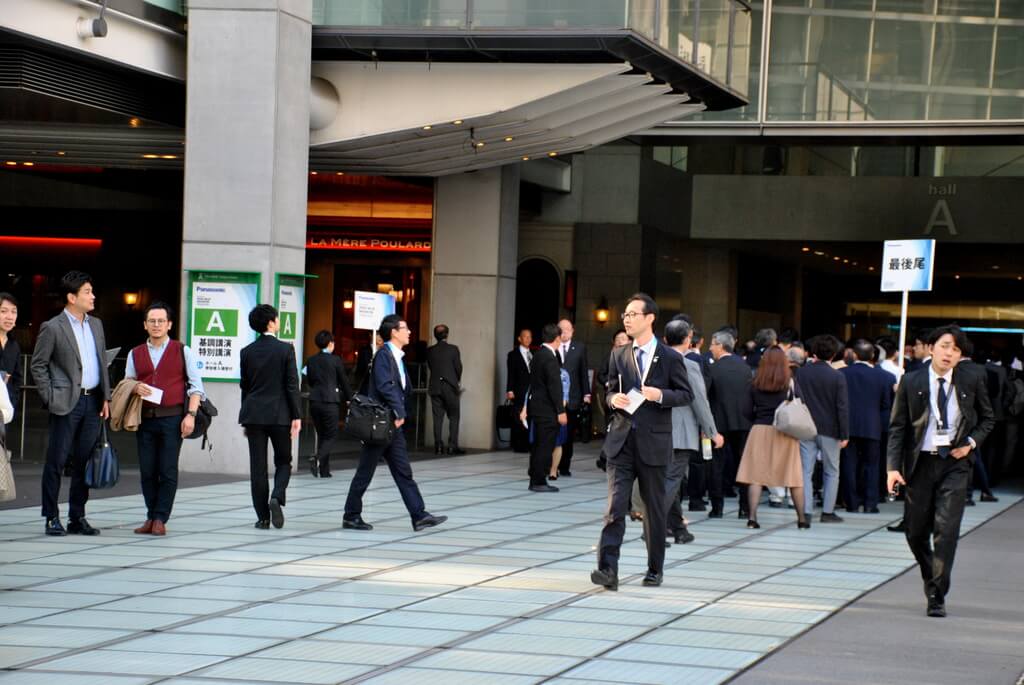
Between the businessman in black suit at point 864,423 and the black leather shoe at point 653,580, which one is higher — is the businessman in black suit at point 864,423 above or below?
above

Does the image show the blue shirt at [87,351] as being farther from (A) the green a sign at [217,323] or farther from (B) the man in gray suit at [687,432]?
(A) the green a sign at [217,323]

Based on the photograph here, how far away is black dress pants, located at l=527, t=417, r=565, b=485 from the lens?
1588 centimetres

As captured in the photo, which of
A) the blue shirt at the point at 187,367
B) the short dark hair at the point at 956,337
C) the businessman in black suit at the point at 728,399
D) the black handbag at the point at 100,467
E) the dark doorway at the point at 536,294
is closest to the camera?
the short dark hair at the point at 956,337

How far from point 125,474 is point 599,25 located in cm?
690

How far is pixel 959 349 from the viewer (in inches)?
348

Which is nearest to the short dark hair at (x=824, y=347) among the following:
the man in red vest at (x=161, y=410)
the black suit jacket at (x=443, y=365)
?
the man in red vest at (x=161, y=410)

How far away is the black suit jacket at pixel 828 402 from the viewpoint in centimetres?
1391

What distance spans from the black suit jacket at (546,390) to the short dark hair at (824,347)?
9.72ft

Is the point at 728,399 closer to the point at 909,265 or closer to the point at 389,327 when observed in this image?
the point at 909,265

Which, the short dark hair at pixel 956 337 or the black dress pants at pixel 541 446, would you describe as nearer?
the short dark hair at pixel 956 337

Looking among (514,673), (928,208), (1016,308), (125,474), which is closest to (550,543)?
(514,673)

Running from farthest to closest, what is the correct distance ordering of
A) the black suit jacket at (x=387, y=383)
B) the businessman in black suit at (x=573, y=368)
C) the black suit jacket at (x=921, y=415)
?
the businessman in black suit at (x=573, y=368), the black suit jacket at (x=387, y=383), the black suit jacket at (x=921, y=415)

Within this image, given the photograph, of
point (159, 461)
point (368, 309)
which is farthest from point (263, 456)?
point (368, 309)

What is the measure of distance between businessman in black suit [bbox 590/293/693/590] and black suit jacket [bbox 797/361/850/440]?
4.87m
